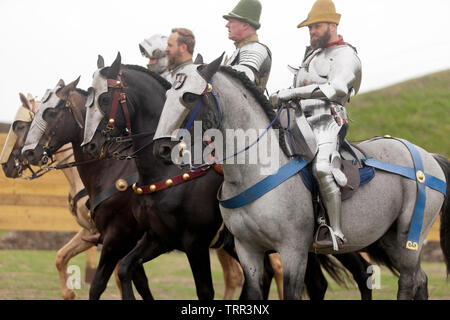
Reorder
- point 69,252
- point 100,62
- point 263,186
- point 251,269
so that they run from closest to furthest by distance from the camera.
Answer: point 263,186 < point 251,269 < point 100,62 < point 69,252

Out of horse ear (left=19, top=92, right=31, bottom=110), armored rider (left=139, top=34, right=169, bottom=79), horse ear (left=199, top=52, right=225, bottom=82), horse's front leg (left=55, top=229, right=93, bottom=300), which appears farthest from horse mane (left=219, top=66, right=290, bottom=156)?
horse's front leg (left=55, top=229, right=93, bottom=300)

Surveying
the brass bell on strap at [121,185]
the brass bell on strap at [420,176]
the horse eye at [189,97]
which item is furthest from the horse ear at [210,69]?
the brass bell on strap at [121,185]

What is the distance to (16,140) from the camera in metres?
8.37

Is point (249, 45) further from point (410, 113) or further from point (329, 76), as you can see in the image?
point (410, 113)

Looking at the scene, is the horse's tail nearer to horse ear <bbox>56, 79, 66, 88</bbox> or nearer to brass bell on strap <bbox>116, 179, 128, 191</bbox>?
brass bell on strap <bbox>116, 179, 128, 191</bbox>

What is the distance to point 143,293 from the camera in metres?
7.45

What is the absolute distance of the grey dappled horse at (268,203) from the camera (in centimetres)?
516

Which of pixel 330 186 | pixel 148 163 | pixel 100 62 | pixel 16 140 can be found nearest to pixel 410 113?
pixel 16 140

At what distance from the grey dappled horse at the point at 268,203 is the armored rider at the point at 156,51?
2442mm

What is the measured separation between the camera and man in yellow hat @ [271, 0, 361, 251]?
5.46 m

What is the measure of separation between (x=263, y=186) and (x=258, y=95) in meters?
0.76

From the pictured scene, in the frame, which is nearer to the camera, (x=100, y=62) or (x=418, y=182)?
(x=418, y=182)

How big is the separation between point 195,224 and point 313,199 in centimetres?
128
